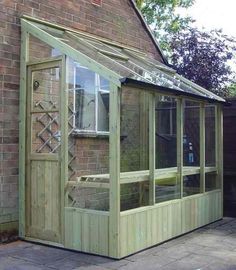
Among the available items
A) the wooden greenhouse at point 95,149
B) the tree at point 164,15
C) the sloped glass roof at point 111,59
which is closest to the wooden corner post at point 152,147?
the wooden greenhouse at point 95,149

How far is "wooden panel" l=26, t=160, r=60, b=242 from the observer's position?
612 centimetres

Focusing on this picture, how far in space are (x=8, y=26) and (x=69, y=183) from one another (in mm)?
2617

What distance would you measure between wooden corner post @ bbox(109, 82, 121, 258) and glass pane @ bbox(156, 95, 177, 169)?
1124 millimetres

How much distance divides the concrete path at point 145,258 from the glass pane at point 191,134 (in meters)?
1.53

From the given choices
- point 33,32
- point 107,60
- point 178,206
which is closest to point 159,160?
point 178,206

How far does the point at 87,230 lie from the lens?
576 centimetres

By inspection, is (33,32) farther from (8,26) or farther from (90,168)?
(90,168)

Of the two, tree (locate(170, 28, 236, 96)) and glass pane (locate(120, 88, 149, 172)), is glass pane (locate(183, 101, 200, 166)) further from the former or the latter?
tree (locate(170, 28, 236, 96))

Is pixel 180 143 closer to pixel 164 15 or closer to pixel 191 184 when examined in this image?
pixel 191 184

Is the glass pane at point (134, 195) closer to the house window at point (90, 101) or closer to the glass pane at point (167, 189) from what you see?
the glass pane at point (167, 189)

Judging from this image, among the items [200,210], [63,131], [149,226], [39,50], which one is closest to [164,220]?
[149,226]

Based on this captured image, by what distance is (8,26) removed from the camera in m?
6.48

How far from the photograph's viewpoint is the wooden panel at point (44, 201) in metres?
6.12

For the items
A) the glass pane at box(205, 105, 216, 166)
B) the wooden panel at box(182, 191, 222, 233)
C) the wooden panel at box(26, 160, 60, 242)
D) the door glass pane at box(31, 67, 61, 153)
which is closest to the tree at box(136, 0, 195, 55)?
the glass pane at box(205, 105, 216, 166)
